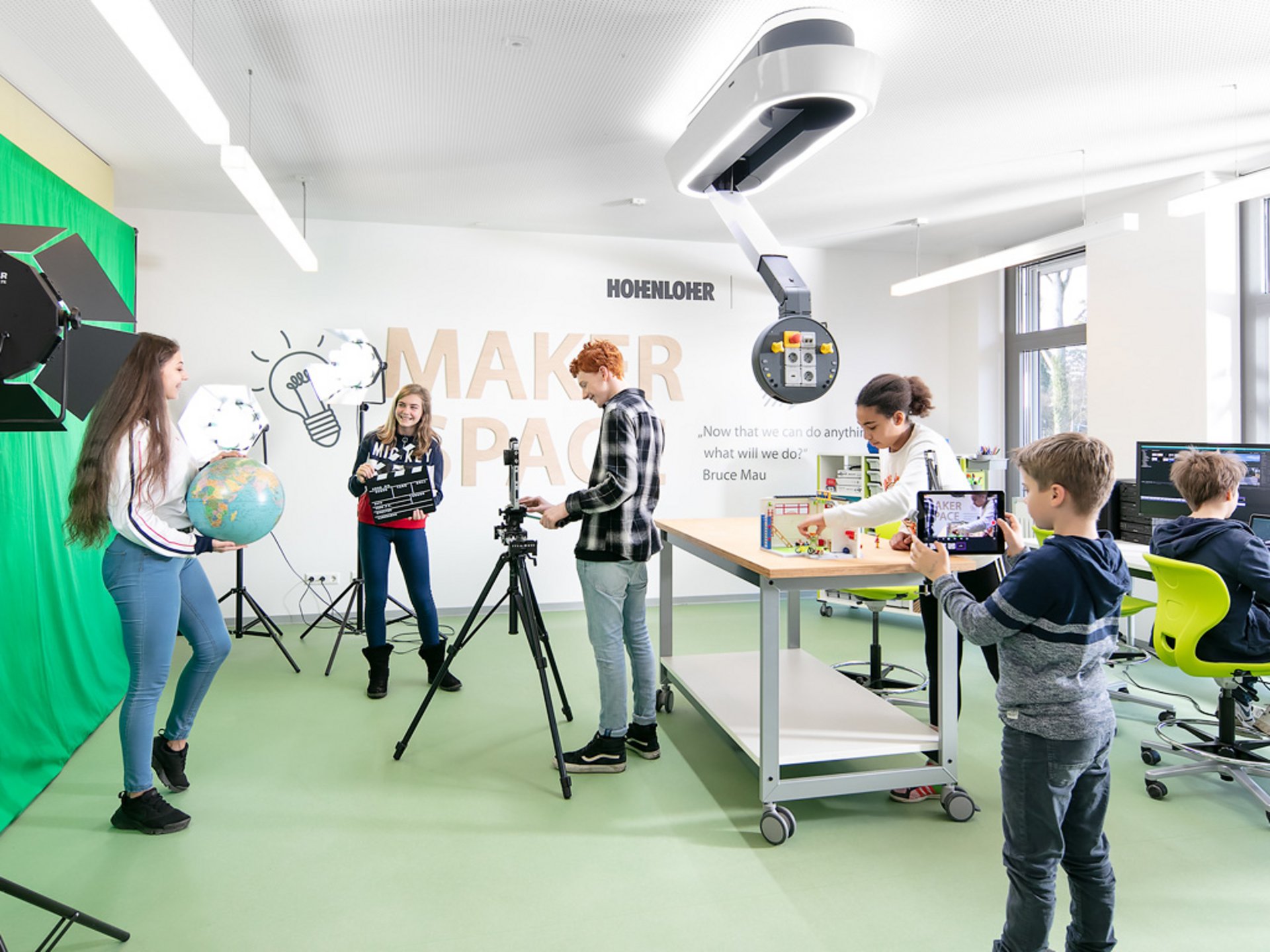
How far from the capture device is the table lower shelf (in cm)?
264

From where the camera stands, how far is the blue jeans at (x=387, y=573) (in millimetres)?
3846

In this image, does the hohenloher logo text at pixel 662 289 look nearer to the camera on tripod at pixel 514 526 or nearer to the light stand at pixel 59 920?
the camera on tripod at pixel 514 526

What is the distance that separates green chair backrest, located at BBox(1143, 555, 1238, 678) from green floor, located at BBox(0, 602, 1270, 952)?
460 mm

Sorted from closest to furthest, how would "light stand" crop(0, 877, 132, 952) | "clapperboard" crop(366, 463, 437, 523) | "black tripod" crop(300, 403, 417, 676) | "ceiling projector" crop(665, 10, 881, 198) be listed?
"light stand" crop(0, 877, 132, 952)
"ceiling projector" crop(665, 10, 881, 198)
"clapperboard" crop(366, 463, 437, 523)
"black tripod" crop(300, 403, 417, 676)

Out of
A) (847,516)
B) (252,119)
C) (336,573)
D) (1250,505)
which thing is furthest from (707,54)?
(336,573)

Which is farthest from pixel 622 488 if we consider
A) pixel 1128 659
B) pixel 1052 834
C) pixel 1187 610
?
pixel 1128 659

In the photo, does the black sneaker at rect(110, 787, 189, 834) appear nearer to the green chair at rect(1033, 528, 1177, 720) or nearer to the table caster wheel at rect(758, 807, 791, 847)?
the table caster wheel at rect(758, 807, 791, 847)

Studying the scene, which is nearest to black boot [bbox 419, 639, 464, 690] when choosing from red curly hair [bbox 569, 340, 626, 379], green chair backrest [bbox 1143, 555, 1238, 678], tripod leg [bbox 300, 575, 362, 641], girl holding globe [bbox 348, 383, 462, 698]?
girl holding globe [bbox 348, 383, 462, 698]

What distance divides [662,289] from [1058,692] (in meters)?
4.85

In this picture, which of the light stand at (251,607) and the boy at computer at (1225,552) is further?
the light stand at (251,607)

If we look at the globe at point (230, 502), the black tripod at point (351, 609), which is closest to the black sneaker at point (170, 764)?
the globe at point (230, 502)

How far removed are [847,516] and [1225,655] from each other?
4.78 ft

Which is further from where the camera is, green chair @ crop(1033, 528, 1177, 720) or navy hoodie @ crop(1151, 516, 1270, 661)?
green chair @ crop(1033, 528, 1177, 720)

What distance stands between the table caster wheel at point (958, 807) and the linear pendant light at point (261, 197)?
3329 mm
